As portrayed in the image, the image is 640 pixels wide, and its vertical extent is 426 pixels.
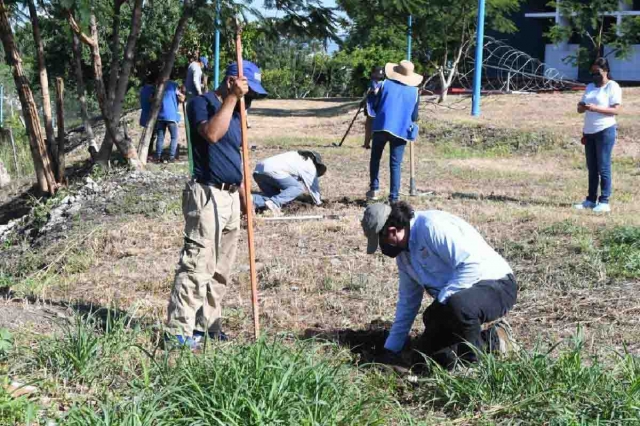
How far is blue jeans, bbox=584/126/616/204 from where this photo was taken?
9461 mm

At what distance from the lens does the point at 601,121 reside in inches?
370

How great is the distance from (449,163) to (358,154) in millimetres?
1800

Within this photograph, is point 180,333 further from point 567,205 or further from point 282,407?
point 567,205

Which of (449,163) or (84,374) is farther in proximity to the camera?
(449,163)

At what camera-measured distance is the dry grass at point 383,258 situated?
598cm

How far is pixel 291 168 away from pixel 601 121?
3.44 metres

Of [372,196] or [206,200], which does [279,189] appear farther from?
[206,200]

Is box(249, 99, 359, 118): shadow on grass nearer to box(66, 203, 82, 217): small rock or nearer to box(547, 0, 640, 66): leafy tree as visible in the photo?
box(547, 0, 640, 66): leafy tree

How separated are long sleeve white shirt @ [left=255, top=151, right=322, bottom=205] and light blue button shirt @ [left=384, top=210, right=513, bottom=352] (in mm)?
4654

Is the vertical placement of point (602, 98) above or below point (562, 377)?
above

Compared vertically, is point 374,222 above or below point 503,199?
above

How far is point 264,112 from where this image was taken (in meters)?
23.8

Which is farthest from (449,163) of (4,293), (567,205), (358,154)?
(4,293)

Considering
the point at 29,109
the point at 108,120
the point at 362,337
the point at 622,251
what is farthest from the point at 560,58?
the point at 362,337
